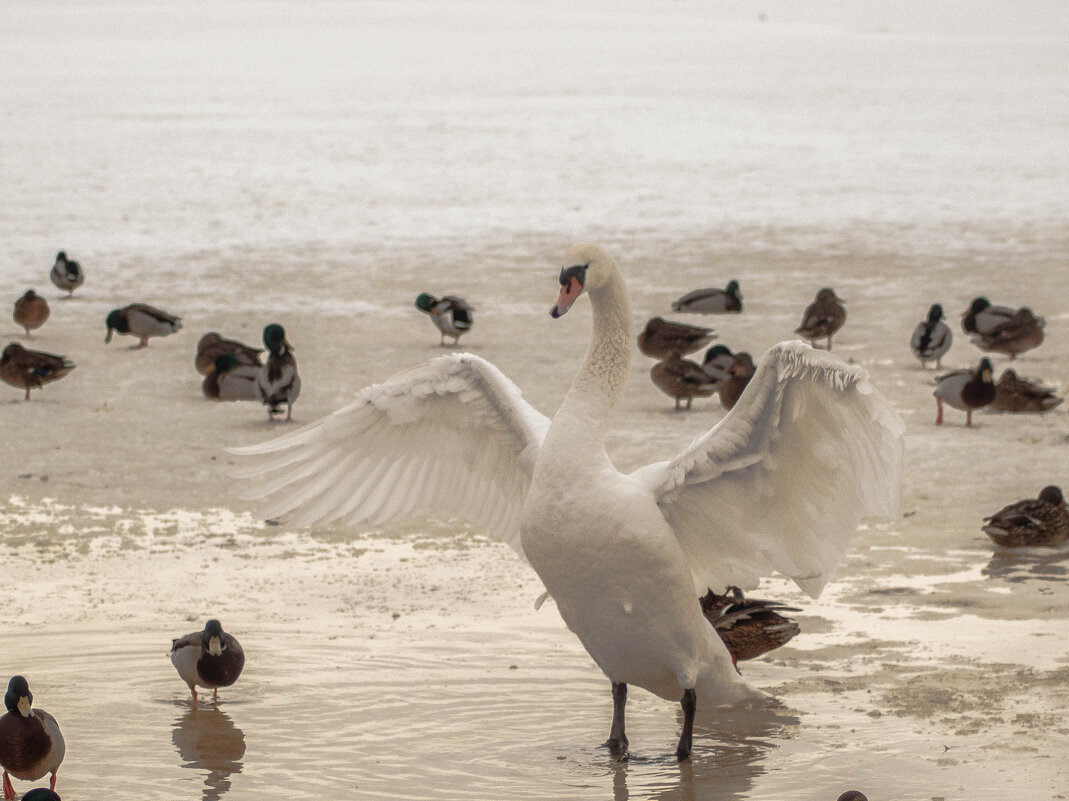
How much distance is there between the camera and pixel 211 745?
718 cm

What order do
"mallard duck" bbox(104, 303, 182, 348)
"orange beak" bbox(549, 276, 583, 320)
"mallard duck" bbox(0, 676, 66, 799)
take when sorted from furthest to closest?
"mallard duck" bbox(104, 303, 182, 348)
"orange beak" bbox(549, 276, 583, 320)
"mallard duck" bbox(0, 676, 66, 799)

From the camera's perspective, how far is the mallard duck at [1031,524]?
9.53m

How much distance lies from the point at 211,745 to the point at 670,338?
9.02 m

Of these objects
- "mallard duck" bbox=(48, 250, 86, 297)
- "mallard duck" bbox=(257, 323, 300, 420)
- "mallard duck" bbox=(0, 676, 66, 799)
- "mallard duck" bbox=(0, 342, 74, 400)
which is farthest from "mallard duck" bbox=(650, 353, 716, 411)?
"mallard duck" bbox=(48, 250, 86, 297)

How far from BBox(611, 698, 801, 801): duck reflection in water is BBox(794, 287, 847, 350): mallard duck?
902cm

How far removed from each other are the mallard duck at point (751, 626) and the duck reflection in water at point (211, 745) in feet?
7.80

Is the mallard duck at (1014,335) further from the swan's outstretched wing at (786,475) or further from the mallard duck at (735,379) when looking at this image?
the swan's outstretched wing at (786,475)

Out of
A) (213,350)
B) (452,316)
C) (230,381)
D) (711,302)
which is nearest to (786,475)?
(230,381)

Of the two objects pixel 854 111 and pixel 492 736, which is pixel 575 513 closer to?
pixel 492 736

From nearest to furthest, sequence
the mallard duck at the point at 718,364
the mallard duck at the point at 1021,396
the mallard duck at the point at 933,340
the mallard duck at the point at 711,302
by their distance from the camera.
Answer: the mallard duck at the point at 1021,396 < the mallard duck at the point at 718,364 < the mallard duck at the point at 933,340 < the mallard duck at the point at 711,302

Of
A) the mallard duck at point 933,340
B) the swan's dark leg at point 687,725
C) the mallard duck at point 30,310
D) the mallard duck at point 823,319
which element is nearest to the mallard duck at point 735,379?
the mallard duck at point 933,340

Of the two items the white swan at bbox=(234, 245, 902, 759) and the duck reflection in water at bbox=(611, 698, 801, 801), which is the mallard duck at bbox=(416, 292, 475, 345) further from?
the duck reflection in water at bbox=(611, 698, 801, 801)

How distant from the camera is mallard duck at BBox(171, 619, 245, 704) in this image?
7.46 metres

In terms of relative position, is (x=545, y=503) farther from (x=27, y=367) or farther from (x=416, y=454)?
(x=27, y=367)
